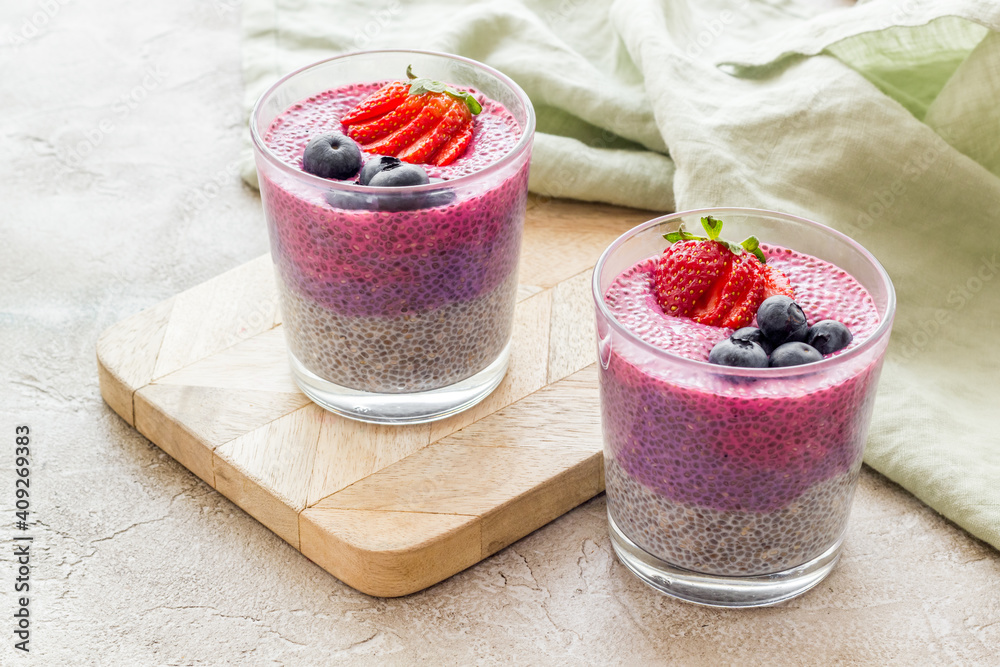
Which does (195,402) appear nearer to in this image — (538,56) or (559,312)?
(559,312)

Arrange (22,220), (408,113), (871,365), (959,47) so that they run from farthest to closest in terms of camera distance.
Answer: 1. (22,220)
2. (959,47)
3. (408,113)
4. (871,365)

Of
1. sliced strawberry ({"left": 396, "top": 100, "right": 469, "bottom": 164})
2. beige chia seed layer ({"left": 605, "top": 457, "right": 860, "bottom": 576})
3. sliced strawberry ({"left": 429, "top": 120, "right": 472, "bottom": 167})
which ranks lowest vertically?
beige chia seed layer ({"left": 605, "top": 457, "right": 860, "bottom": 576})

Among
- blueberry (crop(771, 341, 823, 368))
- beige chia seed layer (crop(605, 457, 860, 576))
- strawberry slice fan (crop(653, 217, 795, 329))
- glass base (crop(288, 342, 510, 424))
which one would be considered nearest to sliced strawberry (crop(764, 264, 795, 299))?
strawberry slice fan (crop(653, 217, 795, 329))

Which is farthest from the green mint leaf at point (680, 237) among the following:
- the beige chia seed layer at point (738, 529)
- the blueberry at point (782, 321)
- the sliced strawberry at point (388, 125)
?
the sliced strawberry at point (388, 125)

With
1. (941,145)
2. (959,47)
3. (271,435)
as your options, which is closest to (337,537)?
(271,435)

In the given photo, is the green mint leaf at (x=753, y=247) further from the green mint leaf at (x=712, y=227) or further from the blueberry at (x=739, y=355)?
the blueberry at (x=739, y=355)

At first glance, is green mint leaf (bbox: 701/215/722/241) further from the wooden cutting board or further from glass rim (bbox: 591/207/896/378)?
the wooden cutting board

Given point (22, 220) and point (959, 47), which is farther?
point (22, 220)

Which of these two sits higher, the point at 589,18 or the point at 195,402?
the point at 589,18
